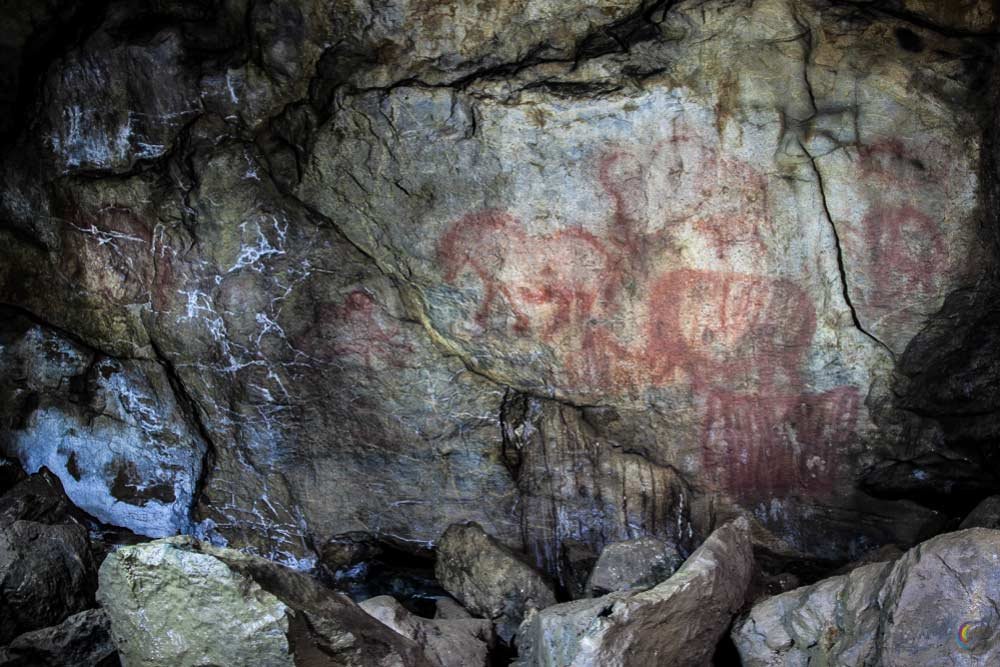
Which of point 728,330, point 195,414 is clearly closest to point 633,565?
point 728,330

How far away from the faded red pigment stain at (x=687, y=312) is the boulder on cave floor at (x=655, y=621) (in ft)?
2.07

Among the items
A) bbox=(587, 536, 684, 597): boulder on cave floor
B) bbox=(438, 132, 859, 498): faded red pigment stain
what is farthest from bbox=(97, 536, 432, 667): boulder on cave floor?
bbox=(438, 132, 859, 498): faded red pigment stain

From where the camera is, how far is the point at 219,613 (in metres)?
2.87

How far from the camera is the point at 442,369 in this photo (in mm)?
4234

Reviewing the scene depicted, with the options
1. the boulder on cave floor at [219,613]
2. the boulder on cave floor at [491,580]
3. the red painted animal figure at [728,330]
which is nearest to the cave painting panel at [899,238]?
the red painted animal figure at [728,330]

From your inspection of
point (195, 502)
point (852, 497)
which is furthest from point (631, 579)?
point (195, 502)

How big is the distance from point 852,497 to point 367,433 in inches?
75.6

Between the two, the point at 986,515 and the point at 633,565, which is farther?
the point at 633,565

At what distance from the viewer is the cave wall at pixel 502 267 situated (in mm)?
3664

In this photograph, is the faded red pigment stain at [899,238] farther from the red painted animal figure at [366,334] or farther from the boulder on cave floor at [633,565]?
the red painted animal figure at [366,334]

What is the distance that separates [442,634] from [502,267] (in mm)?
1342

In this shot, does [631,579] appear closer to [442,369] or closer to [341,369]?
[442,369]

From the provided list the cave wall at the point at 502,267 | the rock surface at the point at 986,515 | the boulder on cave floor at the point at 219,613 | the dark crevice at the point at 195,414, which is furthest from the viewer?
the dark crevice at the point at 195,414

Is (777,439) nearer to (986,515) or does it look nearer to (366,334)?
(986,515)
